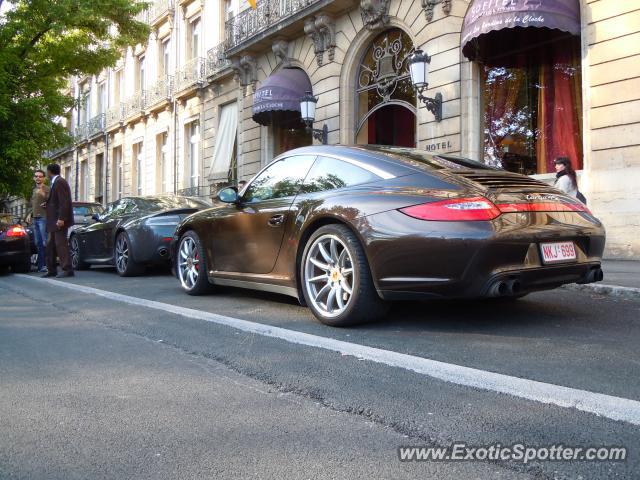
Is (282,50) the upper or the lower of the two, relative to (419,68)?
upper

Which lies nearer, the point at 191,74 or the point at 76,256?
the point at 76,256

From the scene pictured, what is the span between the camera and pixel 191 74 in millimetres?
22156

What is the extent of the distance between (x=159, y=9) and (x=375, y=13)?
15.2m

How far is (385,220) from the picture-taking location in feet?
11.9

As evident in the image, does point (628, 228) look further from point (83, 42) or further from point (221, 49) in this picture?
point (83, 42)

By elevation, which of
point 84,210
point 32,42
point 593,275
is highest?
point 32,42

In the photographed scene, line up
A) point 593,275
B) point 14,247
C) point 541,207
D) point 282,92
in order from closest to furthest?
point 541,207
point 593,275
point 14,247
point 282,92

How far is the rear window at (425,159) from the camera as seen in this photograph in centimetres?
394

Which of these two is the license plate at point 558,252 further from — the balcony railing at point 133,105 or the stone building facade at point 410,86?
the balcony railing at point 133,105

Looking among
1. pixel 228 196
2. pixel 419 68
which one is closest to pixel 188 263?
pixel 228 196

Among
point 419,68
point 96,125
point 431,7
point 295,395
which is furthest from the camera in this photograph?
point 96,125

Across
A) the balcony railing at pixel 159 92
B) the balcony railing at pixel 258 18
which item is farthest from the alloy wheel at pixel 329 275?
the balcony railing at pixel 159 92

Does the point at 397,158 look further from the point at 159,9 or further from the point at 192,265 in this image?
the point at 159,9

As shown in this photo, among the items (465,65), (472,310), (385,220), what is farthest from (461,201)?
(465,65)
